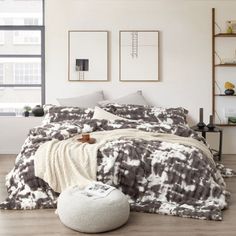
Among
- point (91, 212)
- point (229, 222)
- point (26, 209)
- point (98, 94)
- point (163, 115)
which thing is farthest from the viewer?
point (98, 94)

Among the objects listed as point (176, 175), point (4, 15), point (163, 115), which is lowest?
point (176, 175)

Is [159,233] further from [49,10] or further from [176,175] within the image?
[49,10]

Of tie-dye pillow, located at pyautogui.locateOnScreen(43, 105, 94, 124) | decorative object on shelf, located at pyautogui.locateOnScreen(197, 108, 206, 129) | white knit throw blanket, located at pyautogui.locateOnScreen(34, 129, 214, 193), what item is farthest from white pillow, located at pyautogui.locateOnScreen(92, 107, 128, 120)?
decorative object on shelf, located at pyautogui.locateOnScreen(197, 108, 206, 129)

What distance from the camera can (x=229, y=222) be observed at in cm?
279

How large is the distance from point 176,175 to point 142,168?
0.28 meters

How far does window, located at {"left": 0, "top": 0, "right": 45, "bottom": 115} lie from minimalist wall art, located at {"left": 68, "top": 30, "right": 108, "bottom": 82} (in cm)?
48

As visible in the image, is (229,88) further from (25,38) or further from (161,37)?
(25,38)

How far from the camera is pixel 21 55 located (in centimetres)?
586

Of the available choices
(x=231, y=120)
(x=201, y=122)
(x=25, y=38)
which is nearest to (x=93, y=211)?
(x=201, y=122)

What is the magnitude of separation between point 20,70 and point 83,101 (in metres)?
1.23

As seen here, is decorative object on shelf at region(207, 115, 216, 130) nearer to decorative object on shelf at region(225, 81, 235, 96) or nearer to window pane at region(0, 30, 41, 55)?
decorative object on shelf at region(225, 81, 235, 96)

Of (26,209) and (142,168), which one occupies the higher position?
(142,168)

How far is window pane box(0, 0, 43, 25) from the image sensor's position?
5.79m

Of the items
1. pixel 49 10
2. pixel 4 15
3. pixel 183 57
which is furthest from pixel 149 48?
pixel 4 15
